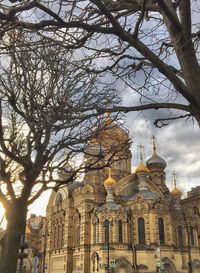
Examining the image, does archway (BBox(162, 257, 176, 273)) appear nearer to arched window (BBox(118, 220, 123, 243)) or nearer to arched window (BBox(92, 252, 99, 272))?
arched window (BBox(118, 220, 123, 243))

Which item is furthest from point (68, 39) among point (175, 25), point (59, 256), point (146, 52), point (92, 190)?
point (59, 256)

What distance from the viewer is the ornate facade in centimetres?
4088

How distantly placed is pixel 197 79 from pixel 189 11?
935mm

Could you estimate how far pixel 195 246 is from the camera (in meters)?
44.9

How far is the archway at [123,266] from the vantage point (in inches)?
1574

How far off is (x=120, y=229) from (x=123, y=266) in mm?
4263

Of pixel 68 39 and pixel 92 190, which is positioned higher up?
pixel 92 190

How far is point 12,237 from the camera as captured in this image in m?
10.7

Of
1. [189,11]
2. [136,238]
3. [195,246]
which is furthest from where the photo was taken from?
[195,246]

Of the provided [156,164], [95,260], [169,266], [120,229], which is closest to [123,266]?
[95,260]

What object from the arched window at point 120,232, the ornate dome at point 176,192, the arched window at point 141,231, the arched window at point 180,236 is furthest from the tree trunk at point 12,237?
the ornate dome at point 176,192

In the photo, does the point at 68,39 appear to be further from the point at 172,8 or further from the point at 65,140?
the point at 65,140

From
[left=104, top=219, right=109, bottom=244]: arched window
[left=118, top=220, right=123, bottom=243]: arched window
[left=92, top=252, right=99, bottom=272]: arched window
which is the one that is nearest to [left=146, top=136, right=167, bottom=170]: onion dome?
[left=118, top=220, right=123, bottom=243]: arched window

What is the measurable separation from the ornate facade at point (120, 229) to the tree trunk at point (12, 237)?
27748 mm
